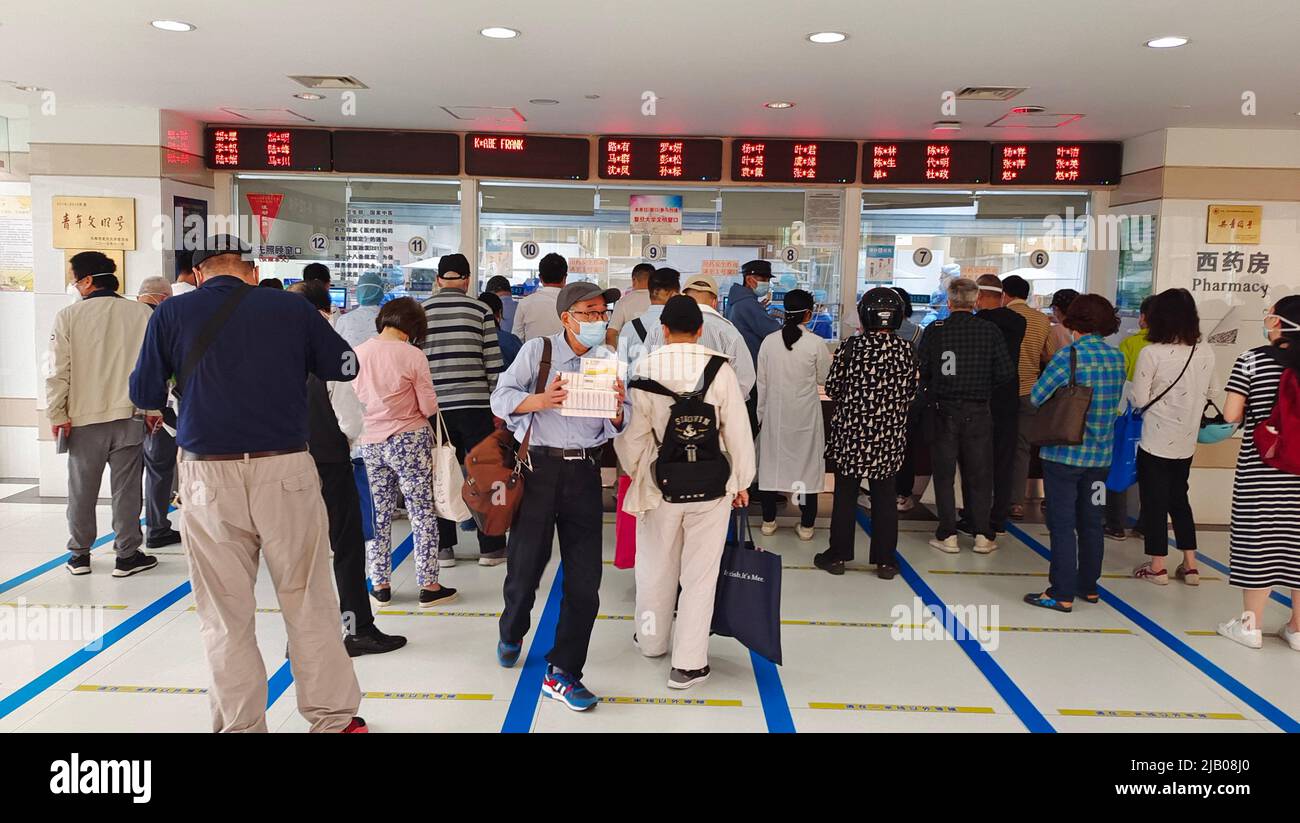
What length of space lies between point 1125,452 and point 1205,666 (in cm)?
165

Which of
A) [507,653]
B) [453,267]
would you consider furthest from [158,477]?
[507,653]

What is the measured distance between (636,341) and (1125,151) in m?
4.87

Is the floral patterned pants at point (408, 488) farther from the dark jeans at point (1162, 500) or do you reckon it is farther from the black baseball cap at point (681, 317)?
the dark jeans at point (1162, 500)

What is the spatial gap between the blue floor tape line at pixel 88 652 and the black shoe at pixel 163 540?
81 centimetres

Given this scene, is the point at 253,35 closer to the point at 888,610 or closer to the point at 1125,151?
the point at 888,610

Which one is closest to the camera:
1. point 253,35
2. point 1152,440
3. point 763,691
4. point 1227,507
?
point 763,691

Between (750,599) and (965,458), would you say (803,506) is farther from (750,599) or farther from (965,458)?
(750,599)

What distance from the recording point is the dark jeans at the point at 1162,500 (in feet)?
17.3

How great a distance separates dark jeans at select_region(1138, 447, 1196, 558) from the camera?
5273mm

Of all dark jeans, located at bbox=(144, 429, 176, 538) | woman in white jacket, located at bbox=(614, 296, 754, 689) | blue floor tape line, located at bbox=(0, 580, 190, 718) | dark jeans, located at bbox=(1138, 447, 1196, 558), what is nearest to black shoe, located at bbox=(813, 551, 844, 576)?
dark jeans, located at bbox=(1138, 447, 1196, 558)

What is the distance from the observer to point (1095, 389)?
4734 millimetres
